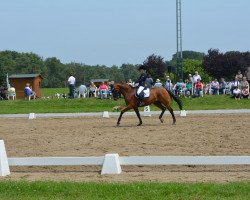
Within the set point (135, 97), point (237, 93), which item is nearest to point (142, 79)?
point (135, 97)

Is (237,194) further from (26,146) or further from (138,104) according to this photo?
(138,104)

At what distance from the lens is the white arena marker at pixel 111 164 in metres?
9.63

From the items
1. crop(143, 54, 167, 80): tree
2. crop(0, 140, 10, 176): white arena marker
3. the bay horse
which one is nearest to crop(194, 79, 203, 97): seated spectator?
the bay horse

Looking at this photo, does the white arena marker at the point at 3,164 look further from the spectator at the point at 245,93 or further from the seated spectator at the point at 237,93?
the seated spectator at the point at 237,93

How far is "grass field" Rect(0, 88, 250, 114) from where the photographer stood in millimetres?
27828

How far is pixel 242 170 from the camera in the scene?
9.81m

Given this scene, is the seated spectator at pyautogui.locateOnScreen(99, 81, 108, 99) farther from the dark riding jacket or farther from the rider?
the dark riding jacket

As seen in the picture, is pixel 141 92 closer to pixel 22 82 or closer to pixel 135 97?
pixel 135 97

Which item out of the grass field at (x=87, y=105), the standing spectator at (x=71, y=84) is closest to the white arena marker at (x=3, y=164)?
the grass field at (x=87, y=105)

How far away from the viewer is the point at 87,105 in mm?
30109

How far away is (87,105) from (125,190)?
2230cm

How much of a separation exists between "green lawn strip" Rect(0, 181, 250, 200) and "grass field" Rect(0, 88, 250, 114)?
18830mm

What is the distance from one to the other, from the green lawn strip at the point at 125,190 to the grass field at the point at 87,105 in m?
18.8

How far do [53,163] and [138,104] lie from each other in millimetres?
10153
